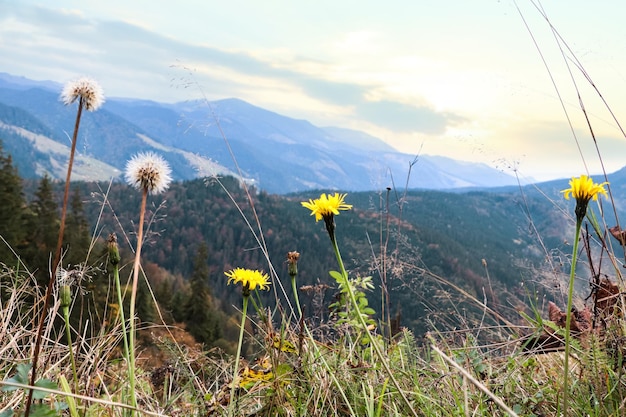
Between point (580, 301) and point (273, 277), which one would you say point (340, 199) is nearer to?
point (273, 277)

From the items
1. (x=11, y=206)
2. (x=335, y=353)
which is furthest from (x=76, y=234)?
(x=335, y=353)

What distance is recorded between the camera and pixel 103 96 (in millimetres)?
1656

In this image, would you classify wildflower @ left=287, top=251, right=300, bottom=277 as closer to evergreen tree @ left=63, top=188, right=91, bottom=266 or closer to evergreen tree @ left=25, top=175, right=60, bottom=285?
evergreen tree @ left=63, top=188, right=91, bottom=266

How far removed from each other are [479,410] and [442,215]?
195427 millimetres

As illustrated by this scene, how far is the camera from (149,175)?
153cm

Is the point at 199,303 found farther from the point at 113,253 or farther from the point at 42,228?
the point at 113,253

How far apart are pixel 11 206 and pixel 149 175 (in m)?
30.6

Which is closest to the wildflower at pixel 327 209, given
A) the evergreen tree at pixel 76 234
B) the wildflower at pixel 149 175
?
the wildflower at pixel 149 175

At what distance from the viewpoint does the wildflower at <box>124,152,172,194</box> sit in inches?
59.9

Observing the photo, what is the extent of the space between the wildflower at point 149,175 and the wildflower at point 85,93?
10.0 inches

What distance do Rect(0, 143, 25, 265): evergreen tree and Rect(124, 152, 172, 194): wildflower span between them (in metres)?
27.9

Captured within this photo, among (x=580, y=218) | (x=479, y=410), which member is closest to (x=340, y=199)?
(x=580, y=218)

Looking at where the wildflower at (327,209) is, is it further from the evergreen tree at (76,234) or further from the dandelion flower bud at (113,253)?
the evergreen tree at (76,234)

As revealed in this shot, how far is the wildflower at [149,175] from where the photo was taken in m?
1.52
